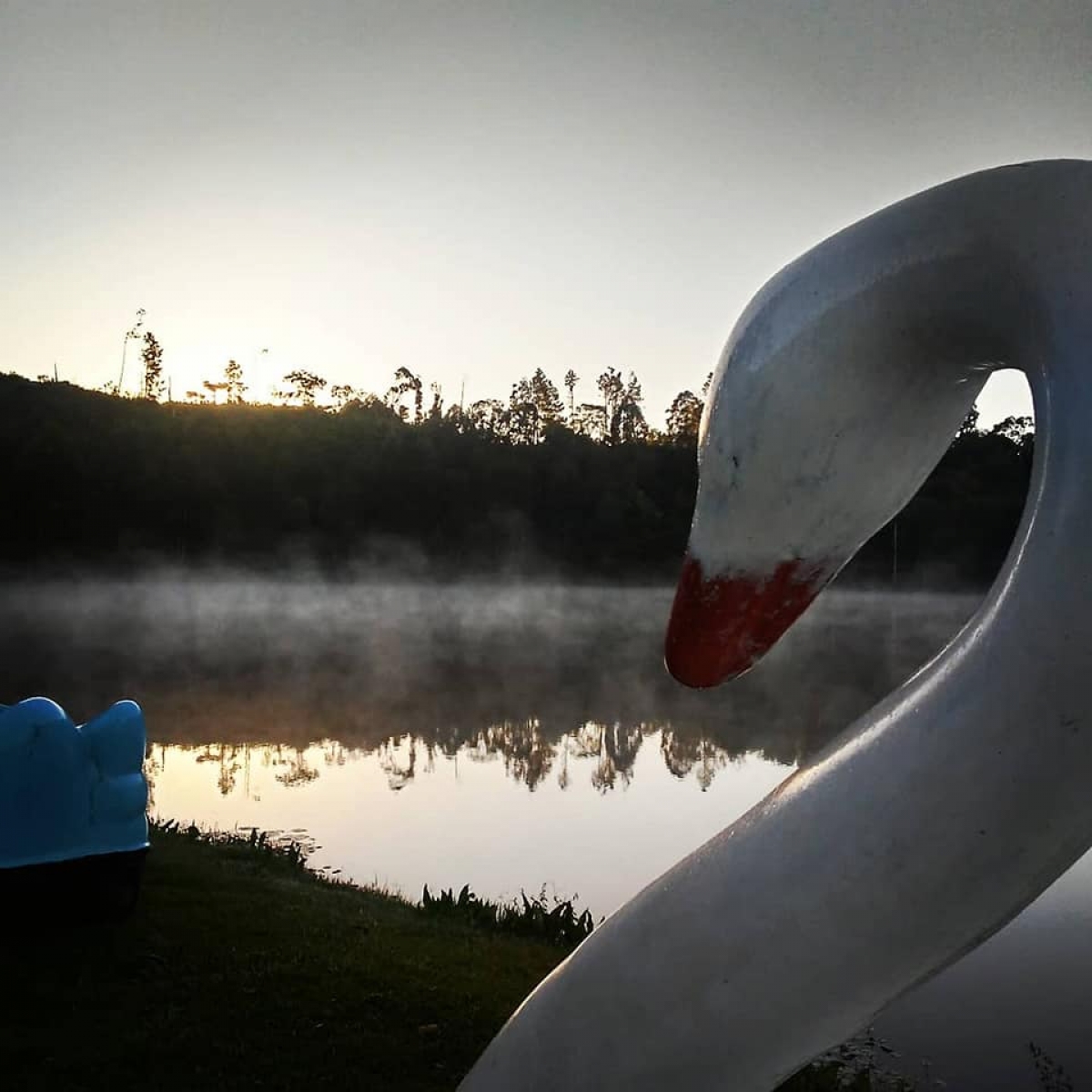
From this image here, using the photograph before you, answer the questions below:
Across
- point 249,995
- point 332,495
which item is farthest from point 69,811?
point 332,495

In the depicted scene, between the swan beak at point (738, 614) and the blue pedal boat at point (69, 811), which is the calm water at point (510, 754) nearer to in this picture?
the blue pedal boat at point (69, 811)

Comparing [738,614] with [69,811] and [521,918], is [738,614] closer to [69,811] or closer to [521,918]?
[69,811]

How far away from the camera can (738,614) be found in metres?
1.23

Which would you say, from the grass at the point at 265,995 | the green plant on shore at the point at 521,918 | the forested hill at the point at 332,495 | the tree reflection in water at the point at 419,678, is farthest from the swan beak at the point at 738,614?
the forested hill at the point at 332,495

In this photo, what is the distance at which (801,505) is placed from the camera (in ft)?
3.92

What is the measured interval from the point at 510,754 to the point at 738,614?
41.3ft

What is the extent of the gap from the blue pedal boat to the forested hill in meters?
34.8

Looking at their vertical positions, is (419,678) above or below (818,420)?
below

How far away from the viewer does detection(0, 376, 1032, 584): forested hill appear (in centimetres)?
3853

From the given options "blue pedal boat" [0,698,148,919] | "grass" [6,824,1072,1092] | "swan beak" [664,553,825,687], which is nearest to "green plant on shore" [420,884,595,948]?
"grass" [6,824,1072,1092]

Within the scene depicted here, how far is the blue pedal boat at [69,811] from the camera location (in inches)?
155

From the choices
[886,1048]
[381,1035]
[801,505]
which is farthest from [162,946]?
[801,505]

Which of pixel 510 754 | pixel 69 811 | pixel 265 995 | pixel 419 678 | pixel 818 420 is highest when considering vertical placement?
pixel 818 420

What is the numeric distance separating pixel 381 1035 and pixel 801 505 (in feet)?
9.45
